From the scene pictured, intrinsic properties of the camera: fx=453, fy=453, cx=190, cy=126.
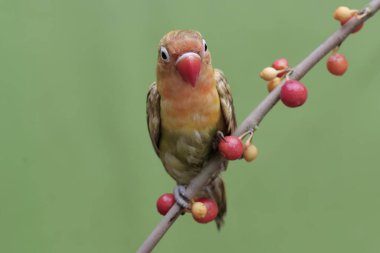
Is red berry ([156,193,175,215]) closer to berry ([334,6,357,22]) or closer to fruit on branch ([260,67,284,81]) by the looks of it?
fruit on branch ([260,67,284,81])

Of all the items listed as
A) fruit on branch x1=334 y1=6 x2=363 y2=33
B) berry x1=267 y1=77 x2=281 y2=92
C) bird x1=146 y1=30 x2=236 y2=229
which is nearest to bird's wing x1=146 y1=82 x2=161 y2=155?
bird x1=146 y1=30 x2=236 y2=229

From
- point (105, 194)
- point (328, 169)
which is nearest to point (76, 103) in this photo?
point (105, 194)

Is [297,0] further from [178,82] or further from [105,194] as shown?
[105,194]

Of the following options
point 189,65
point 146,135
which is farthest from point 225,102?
point 146,135

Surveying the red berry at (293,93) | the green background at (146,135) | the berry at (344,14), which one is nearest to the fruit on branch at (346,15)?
the berry at (344,14)

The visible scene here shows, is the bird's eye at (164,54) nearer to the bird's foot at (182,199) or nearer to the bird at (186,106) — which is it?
the bird at (186,106)

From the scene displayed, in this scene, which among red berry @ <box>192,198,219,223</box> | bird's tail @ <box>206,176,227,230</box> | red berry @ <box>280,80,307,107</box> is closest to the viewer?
red berry @ <box>280,80,307,107</box>
